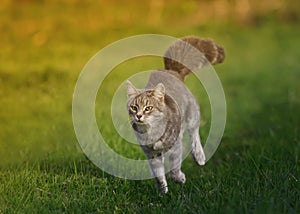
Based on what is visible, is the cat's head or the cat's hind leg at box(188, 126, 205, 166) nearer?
the cat's head

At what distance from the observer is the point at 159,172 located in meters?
5.25

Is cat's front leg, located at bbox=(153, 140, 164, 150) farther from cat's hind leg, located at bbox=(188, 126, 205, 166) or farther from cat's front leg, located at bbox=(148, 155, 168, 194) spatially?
cat's hind leg, located at bbox=(188, 126, 205, 166)

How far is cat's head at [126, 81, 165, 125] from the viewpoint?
5.07 meters

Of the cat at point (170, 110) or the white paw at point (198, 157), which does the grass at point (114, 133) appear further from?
the cat at point (170, 110)

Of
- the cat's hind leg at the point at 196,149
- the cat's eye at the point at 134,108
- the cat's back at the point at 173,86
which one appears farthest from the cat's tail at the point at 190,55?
the cat's eye at the point at 134,108

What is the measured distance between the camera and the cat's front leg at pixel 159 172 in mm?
5229

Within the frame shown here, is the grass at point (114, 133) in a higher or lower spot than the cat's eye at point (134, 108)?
lower

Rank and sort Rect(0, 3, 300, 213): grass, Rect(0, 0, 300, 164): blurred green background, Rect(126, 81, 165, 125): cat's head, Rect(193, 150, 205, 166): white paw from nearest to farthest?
Rect(0, 3, 300, 213): grass → Rect(126, 81, 165, 125): cat's head → Rect(193, 150, 205, 166): white paw → Rect(0, 0, 300, 164): blurred green background

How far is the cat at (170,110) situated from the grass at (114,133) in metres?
0.26

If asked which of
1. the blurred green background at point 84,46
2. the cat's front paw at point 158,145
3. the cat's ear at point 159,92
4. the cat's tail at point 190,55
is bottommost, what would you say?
the blurred green background at point 84,46

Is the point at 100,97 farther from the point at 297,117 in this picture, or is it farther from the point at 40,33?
the point at 40,33

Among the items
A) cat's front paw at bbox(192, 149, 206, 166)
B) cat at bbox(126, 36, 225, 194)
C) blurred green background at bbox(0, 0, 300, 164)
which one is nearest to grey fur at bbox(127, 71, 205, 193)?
cat at bbox(126, 36, 225, 194)

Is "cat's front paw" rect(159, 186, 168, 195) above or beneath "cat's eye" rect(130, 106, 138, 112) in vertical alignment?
beneath

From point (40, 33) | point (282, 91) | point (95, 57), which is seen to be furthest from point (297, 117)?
point (40, 33)
